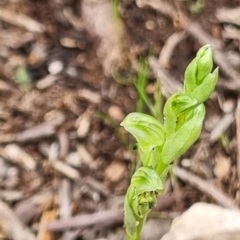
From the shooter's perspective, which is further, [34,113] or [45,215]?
[34,113]

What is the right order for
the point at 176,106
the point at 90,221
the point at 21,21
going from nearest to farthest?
the point at 176,106 < the point at 90,221 < the point at 21,21

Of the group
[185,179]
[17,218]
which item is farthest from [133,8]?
[17,218]

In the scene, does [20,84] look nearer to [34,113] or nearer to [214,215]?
[34,113]

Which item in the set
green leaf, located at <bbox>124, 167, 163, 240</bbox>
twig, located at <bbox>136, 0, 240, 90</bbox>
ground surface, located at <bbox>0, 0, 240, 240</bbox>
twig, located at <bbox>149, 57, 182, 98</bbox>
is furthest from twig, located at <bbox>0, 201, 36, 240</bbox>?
twig, located at <bbox>136, 0, 240, 90</bbox>

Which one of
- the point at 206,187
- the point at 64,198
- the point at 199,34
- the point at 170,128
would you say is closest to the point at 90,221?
the point at 64,198

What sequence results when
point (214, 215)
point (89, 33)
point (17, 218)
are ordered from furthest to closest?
point (89, 33), point (17, 218), point (214, 215)

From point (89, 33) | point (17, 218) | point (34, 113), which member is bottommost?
point (17, 218)

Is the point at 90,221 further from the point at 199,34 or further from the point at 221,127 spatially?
the point at 199,34
